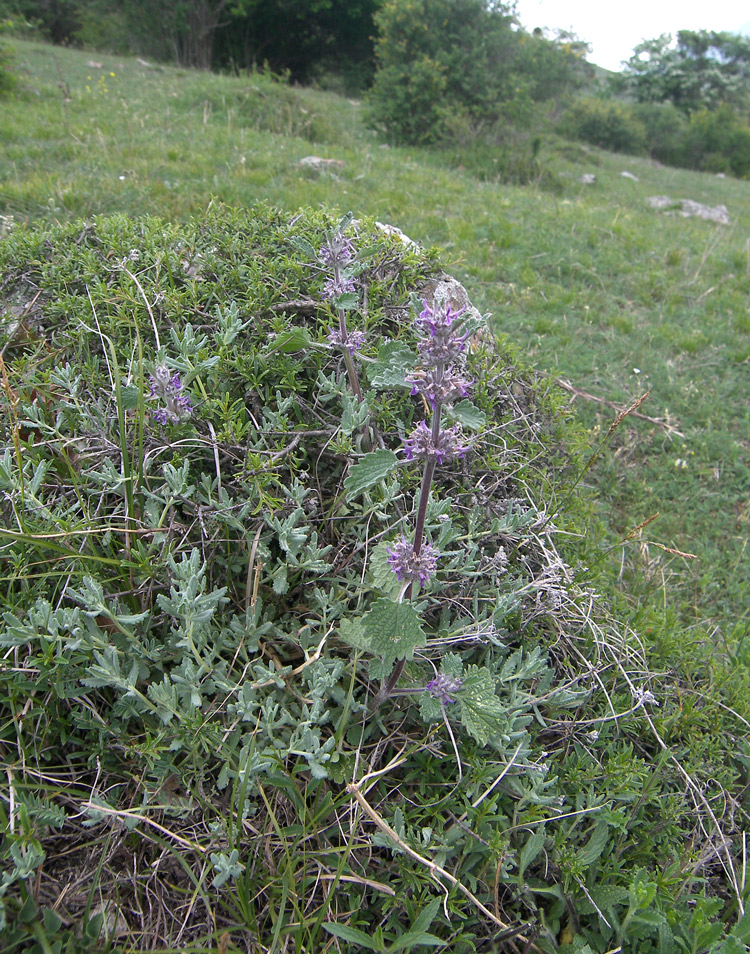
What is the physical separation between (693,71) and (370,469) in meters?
40.3

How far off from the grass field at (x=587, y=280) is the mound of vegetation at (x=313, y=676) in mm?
157

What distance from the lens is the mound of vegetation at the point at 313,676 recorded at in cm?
142

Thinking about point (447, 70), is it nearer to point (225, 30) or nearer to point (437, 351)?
point (437, 351)

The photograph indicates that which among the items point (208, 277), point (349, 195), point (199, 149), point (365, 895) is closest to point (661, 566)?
point (365, 895)

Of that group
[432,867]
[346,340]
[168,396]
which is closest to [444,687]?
[432,867]

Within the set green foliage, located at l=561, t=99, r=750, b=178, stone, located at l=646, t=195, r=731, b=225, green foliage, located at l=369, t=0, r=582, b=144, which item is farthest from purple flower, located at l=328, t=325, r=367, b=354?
green foliage, located at l=561, t=99, r=750, b=178

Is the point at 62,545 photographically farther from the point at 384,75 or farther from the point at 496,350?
the point at 384,75

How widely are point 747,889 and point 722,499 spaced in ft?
8.32

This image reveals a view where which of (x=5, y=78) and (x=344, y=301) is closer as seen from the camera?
(x=344, y=301)

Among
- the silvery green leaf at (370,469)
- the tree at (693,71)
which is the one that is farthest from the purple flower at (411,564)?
the tree at (693,71)

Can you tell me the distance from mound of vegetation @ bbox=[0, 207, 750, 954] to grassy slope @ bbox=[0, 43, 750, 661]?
914mm

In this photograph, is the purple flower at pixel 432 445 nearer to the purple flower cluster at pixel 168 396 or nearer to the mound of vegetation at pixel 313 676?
the mound of vegetation at pixel 313 676

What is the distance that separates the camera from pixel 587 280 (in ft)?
17.9

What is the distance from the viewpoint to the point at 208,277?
9.20 feet
